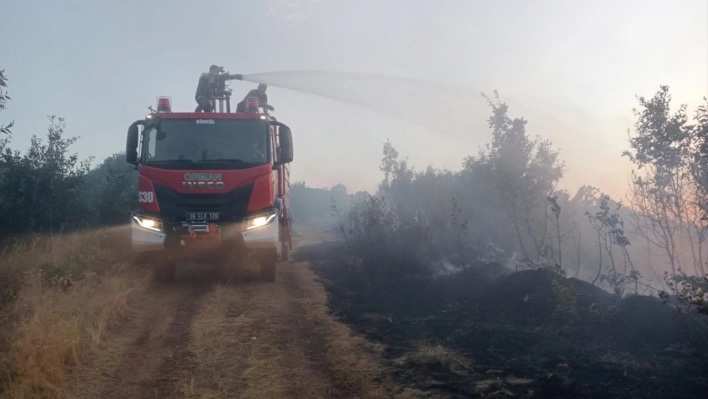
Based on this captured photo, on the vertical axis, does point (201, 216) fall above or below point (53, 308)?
above

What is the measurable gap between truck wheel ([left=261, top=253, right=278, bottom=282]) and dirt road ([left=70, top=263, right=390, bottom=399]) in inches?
50.5

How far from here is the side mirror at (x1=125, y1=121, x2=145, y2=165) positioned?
1048cm

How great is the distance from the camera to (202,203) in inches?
393

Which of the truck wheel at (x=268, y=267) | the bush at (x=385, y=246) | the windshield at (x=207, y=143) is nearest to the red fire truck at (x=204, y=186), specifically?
the windshield at (x=207, y=143)

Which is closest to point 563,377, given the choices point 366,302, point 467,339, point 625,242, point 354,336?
point 467,339

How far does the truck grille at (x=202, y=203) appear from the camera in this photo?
392 inches

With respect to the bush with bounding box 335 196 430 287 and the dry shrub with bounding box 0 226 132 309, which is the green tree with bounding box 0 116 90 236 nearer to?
the dry shrub with bounding box 0 226 132 309

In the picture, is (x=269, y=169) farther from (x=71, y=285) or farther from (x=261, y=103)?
(x=261, y=103)

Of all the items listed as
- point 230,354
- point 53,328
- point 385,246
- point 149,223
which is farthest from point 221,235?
point 385,246

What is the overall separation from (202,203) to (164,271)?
6.72ft

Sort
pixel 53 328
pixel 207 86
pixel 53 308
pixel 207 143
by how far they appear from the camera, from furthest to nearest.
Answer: pixel 207 86 < pixel 207 143 < pixel 53 308 < pixel 53 328

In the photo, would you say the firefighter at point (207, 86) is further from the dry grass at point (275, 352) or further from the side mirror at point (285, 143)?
the dry grass at point (275, 352)

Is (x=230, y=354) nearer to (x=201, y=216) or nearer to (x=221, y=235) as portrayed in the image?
(x=221, y=235)

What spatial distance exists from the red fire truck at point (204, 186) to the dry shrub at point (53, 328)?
1333 millimetres
